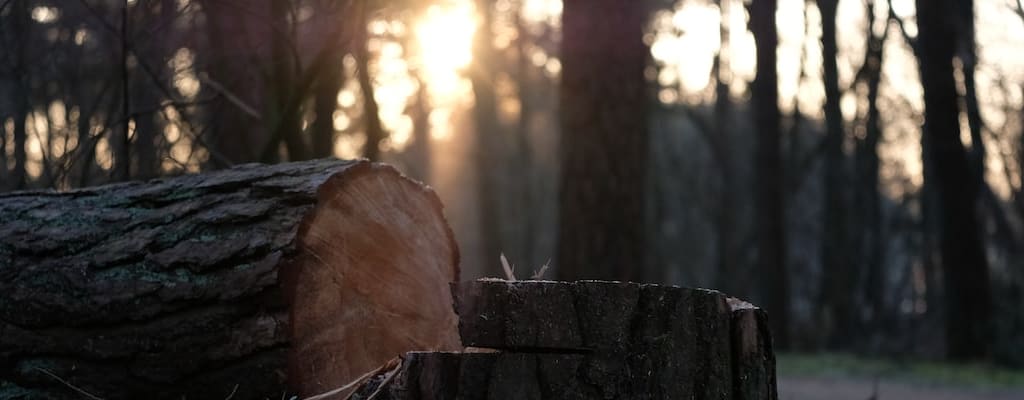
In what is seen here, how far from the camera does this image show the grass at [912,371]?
31.4ft

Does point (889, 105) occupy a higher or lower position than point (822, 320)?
higher

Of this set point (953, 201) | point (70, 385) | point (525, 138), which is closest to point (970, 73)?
point (953, 201)

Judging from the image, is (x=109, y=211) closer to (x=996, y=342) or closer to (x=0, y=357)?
(x=0, y=357)

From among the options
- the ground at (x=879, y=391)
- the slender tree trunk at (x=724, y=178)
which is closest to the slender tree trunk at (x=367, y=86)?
the ground at (x=879, y=391)

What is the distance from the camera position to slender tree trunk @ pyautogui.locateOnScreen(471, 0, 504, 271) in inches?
845

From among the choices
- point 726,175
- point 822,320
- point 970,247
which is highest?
point 726,175

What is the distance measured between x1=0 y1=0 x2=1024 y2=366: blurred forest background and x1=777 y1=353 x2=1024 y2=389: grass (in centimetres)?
100

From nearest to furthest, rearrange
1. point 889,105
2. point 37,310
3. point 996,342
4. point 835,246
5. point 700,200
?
point 37,310 < point 996,342 < point 835,246 < point 889,105 < point 700,200

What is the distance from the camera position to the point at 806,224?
29.1 metres

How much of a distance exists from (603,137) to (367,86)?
2261 mm

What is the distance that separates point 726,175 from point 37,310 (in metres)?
19.1

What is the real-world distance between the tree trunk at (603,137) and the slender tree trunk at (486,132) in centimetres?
1227

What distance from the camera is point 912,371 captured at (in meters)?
10.5

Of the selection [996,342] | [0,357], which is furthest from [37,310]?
[996,342]
